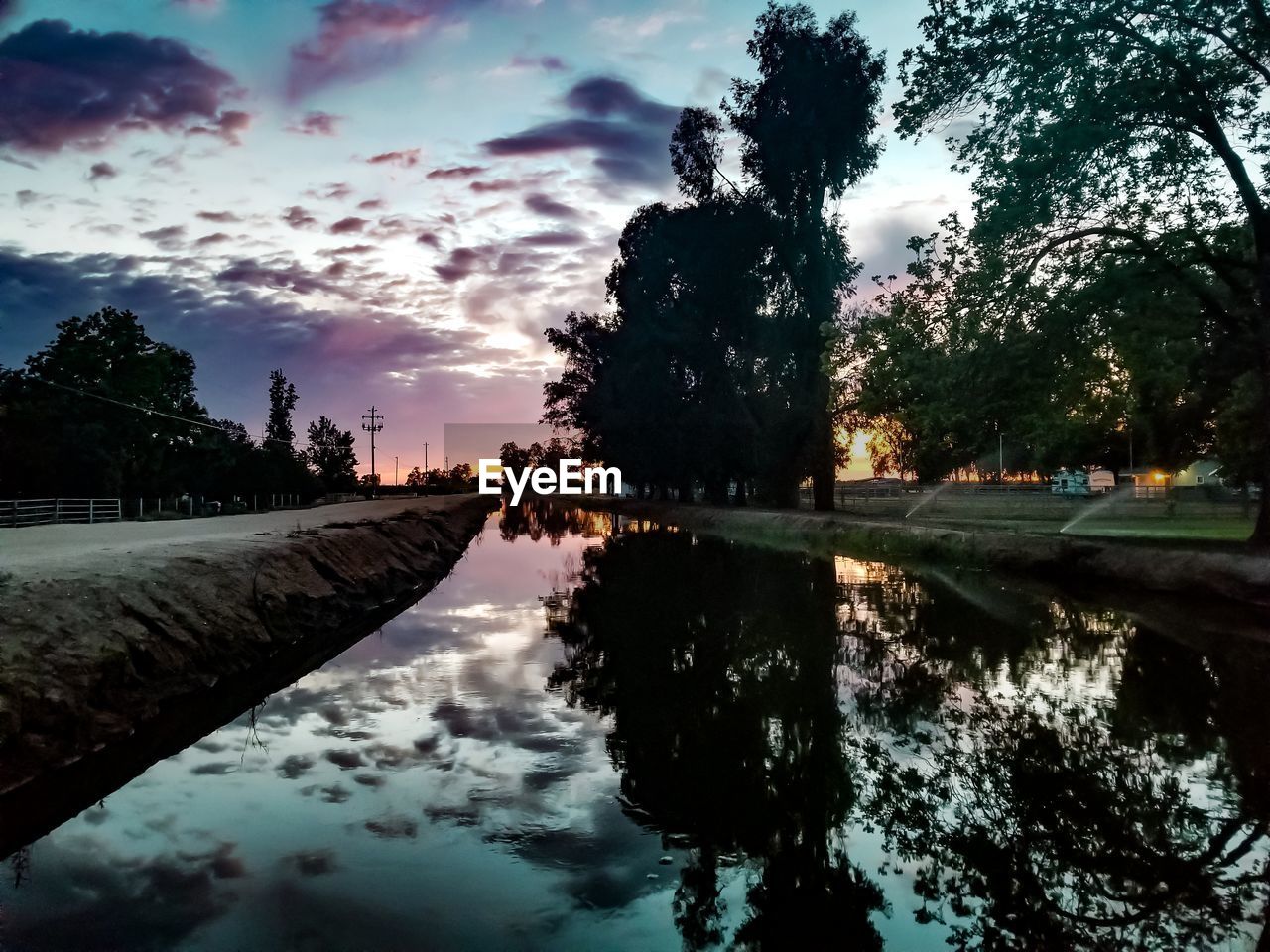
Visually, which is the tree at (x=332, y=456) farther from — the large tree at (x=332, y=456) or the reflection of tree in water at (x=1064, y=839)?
the reflection of tree in water at (x=1064, y=839)

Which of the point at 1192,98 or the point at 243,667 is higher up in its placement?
the point at 1192,98

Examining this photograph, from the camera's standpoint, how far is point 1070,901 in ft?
14.4

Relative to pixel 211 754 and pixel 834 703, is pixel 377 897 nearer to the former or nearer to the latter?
pixel 211 754

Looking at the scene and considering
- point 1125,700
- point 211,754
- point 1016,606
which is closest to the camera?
point 211,754

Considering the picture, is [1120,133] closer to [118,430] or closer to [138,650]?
[138,650]

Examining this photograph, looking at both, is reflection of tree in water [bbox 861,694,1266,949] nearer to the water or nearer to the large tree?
the water

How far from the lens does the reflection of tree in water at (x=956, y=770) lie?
440 centimetres

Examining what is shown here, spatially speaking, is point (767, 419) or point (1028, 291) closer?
point (1028, 291)

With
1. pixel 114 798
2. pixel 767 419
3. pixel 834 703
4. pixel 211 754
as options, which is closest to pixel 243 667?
pixel 211 754

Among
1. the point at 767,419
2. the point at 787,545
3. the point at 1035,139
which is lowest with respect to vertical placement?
the point at 787,545

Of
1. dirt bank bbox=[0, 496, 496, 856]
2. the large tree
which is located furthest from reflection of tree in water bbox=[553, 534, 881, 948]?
the large tree

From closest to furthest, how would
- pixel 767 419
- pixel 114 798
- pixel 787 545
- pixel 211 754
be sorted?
pixel 114 798, pixel 211 754, pixel 787 545, pixel 767 419

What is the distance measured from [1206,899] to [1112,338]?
16.9 meters

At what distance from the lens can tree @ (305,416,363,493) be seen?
465 ft
